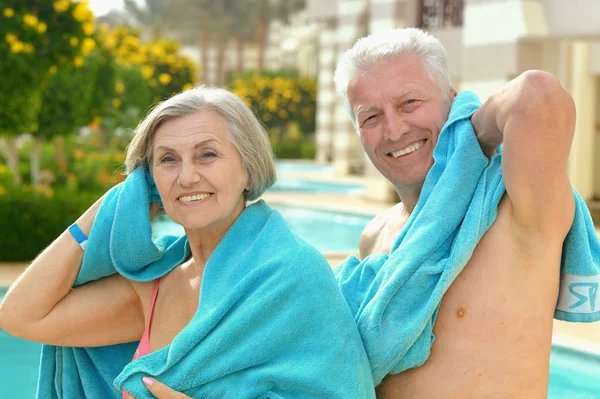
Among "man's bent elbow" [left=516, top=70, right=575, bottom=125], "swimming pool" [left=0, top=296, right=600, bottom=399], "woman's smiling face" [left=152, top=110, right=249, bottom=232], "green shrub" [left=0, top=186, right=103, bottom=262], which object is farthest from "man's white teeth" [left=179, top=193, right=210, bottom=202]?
"green shrub" [left=0, top=186, right=103, bottom=262]

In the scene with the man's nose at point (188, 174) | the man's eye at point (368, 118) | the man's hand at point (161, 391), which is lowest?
the man's hand at point (161, 391)

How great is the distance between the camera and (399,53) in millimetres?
2227

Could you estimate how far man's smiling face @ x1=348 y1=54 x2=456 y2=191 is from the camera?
2.21m

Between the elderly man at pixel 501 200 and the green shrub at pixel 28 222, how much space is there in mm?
6537

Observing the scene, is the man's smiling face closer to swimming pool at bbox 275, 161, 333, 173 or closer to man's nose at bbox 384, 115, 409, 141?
man's nose at bbox 384, 115, 409, 141

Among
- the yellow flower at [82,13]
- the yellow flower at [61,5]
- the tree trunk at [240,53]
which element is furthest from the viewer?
the tree trunk at [240,53]

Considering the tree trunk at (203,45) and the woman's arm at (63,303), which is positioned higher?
the woman's arm at (63,303)

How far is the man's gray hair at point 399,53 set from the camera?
2.23 meters

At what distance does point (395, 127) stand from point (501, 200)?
392 millimetres

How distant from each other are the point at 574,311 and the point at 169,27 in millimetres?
48656

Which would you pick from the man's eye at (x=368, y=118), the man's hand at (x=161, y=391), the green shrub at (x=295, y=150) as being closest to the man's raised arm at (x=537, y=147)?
the man's eye at (x=368, y=118)

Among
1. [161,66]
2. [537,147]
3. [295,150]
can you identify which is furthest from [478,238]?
[295,150]

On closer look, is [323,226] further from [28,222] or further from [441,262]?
[441,262]

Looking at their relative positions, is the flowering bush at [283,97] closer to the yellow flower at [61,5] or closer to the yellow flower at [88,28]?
the yellow flower at [88,28]
